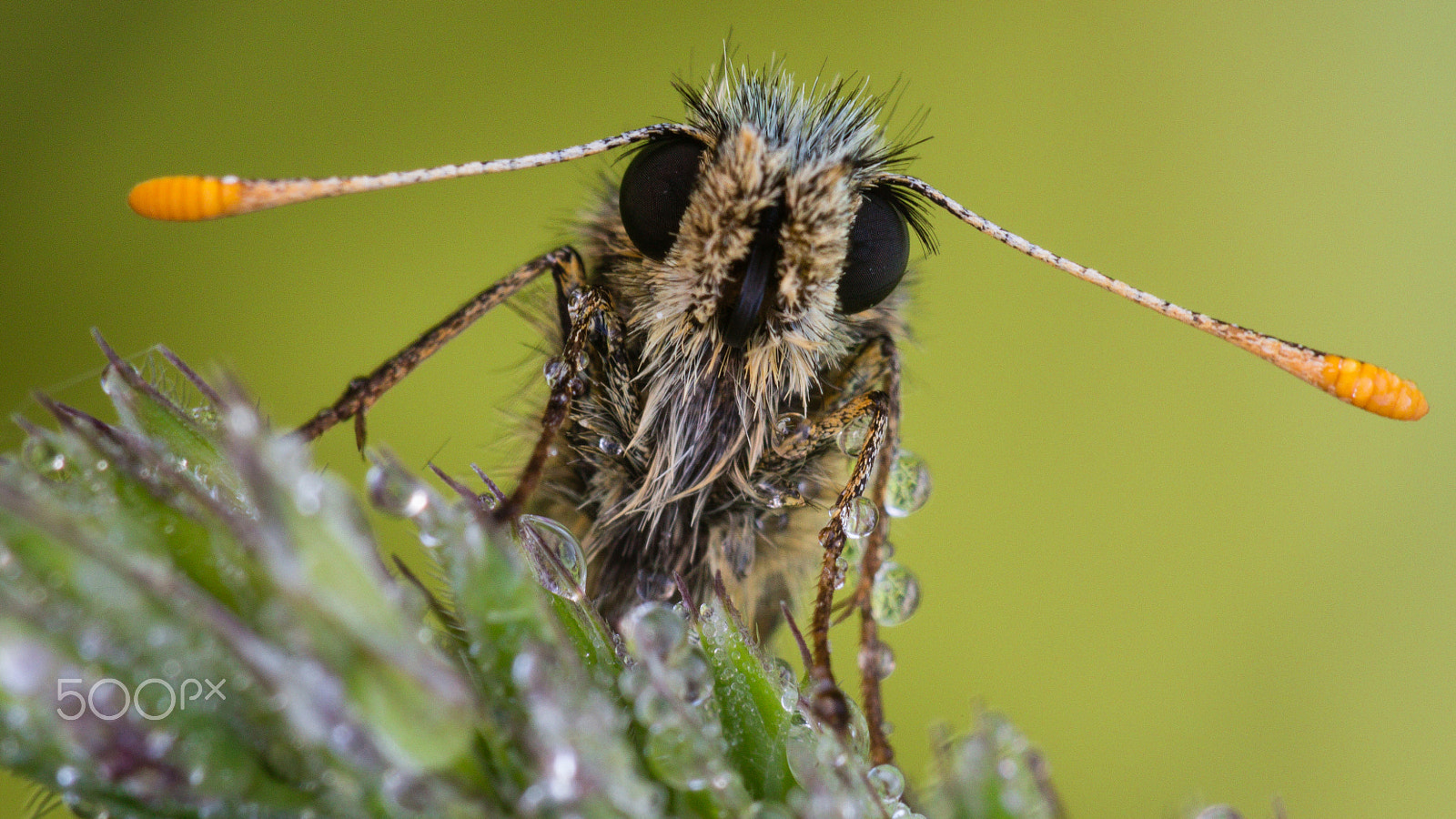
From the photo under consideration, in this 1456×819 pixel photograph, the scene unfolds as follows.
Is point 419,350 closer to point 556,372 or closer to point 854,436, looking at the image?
point 556,372

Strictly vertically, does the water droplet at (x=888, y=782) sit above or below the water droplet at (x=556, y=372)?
below

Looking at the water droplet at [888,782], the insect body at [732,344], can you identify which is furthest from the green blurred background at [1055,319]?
the water droplet at [888,782]

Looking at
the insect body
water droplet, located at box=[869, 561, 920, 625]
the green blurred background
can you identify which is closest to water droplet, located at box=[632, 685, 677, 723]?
the insect body

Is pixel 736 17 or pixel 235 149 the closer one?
pixel 235 149

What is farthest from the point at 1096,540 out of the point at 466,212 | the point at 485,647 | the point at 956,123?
the point at 485,647

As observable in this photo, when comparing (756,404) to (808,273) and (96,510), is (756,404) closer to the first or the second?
(808,273)

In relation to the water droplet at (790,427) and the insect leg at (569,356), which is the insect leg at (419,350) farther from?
the water droplet at (790,427)
